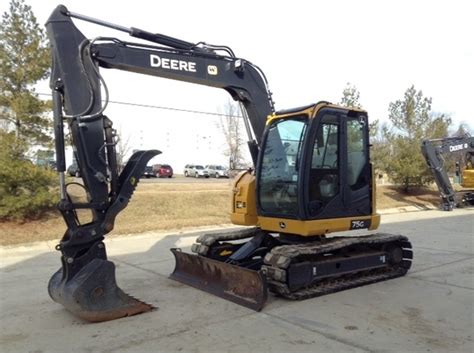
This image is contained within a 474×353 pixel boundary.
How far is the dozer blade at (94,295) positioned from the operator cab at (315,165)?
2552mm

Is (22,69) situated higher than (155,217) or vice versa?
(22,69)

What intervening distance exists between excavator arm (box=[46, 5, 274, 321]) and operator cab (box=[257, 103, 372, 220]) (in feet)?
6.19

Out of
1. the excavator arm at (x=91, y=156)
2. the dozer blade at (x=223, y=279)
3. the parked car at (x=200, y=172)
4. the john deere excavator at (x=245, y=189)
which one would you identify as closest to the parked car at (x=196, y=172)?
the parked car at (x=200, y=172)

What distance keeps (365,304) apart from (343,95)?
17460mm

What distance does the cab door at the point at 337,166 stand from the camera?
646cm

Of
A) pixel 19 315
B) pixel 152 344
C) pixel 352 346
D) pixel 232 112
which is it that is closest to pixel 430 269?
pixel 352 346

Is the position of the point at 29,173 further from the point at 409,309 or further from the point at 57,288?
the point at 409,309

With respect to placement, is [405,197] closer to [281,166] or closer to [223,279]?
[281,166]

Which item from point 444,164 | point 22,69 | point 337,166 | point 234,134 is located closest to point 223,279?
point 337,166

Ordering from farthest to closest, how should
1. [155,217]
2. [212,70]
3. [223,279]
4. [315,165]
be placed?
[155,217], [212,70], [315,165], [223,279]

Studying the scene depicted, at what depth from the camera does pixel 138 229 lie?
12828mm

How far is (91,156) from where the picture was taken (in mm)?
5504

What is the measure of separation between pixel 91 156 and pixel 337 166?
3.53 m


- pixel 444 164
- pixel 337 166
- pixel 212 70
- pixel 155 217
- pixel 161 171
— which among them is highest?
pixel 212 70
